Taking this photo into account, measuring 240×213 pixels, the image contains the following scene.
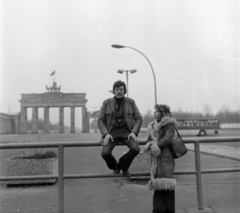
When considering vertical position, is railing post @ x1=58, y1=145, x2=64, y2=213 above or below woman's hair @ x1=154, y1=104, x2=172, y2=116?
below

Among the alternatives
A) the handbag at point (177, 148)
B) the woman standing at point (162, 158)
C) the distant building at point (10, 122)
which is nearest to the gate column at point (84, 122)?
the distant building at point (10, 122)

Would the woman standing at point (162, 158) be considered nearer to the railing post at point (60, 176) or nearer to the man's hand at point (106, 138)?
the man's hand at point (106, 138)

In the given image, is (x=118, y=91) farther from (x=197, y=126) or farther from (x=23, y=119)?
(x=23, y=119)

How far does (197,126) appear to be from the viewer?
3338 cm

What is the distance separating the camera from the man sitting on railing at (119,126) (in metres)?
3.61

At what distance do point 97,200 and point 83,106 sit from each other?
225 ft

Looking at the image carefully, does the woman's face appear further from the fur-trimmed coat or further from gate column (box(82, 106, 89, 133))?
gate column (box(82, 106, 89, 133))

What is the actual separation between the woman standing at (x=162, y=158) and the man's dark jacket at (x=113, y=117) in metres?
0.25

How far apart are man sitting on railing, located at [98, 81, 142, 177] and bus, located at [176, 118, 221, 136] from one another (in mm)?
29875

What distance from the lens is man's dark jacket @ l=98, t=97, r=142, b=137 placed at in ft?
12.2

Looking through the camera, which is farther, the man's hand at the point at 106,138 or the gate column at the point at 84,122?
the gate column at the point at 84,122

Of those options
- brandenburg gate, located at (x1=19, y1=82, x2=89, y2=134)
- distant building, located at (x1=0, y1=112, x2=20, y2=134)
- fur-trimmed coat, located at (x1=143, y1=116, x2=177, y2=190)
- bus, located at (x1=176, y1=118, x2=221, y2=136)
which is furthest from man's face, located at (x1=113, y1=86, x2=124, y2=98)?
distant building, located at (x1=0, y1=112, x2=20, y2=134)

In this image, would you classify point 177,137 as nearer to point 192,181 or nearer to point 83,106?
point 192,181

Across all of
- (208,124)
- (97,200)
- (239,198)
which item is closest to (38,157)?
(97,200)
